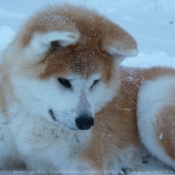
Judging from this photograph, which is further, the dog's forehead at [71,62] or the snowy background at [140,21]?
the snowy background at [140,21]

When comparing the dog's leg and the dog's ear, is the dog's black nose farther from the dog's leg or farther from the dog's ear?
the dog's leg

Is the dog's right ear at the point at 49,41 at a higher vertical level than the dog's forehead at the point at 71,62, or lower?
higher

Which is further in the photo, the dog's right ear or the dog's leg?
the dog's leg

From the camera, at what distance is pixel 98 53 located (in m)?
3.46

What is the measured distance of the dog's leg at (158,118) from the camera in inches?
149

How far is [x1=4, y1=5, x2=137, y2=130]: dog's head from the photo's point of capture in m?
3.26

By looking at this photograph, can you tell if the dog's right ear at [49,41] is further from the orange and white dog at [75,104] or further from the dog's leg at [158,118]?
the dog's leg at [158,118]

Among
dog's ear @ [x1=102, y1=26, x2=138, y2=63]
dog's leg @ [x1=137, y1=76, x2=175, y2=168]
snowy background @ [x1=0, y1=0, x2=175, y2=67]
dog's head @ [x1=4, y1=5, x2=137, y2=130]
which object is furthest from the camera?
snowy background @ [x1=0, y1=0, x2=175, y2=67]

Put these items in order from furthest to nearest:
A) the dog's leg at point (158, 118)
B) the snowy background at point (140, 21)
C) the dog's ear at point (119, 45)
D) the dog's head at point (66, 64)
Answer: the snowy background at point (140, 21)
the dog's leg at point (158, 118)
the dog's ear at point (119, 45)
the dog's head at point (66, 64)

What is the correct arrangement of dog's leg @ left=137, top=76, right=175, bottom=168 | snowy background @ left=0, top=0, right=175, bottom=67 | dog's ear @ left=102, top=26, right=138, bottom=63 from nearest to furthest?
dog's ear @ left=102, top=26, right=138, bottom=63 < dog's leg @ left=137, top=76, right=175, bottom=168 < snowy background @ left=0, top=0, right=175, bottom=67

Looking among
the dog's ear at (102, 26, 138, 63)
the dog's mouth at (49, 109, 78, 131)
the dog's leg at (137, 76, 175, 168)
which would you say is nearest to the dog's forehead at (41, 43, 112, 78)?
the dog's ear at (102, 26, 138, 63)

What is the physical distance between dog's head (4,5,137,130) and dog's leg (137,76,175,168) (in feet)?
1.95

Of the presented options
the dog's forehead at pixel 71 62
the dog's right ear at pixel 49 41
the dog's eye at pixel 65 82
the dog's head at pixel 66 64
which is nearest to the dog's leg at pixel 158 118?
the dog's head at pixel 66 64

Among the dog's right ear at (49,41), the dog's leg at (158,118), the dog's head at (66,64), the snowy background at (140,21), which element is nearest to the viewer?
the dog's right ear at (49,41)
